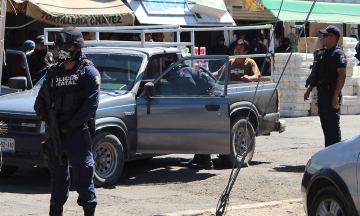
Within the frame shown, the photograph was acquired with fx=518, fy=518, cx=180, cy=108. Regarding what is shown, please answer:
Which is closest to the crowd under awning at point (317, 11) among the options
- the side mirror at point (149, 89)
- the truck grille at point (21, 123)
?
the side mirror at point (149, 89)

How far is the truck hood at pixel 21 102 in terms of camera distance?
6566 mm

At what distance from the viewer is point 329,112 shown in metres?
7.45

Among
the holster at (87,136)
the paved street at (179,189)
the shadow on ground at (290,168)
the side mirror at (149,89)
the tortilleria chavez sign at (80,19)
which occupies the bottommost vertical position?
the shadow on ground at (290,168)

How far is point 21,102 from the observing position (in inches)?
268

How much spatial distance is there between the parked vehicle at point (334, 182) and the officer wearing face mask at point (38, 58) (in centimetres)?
581

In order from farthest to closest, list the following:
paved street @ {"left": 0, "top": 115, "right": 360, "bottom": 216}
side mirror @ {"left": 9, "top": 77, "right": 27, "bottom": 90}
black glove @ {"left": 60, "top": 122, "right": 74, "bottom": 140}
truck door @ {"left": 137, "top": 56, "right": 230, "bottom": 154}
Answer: side mirror @ {"left": 9, "top": 77, "right": 27, "bottom": 90}, truck door @ {"left": 137, "top": 56, "right": 230, "bottom": 154}, paved street @ {"left": 0, "top": 115, "right": 360, "bottom": 216}, black glove @ {"left": 60, "top": 122, "right": 74, "bottom": 140}

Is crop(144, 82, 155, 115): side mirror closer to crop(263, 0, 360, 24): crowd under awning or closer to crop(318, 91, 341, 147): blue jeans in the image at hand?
crop(318, 91, 341, 147): blue jeans

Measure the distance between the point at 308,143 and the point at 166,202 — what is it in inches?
210

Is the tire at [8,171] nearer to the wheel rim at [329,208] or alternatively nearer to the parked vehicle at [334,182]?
the parked vehicle at [334,182]

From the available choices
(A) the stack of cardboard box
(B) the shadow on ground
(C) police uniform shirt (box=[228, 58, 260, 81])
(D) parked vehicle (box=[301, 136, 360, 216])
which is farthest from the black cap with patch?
(A) the stack of cardboard box

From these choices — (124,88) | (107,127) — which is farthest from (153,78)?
(107,127)

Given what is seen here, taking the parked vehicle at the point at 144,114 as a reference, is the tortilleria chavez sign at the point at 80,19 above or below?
above

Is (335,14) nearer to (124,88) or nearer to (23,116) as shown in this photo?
(124,88)

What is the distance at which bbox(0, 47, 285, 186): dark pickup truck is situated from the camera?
6.58 m
